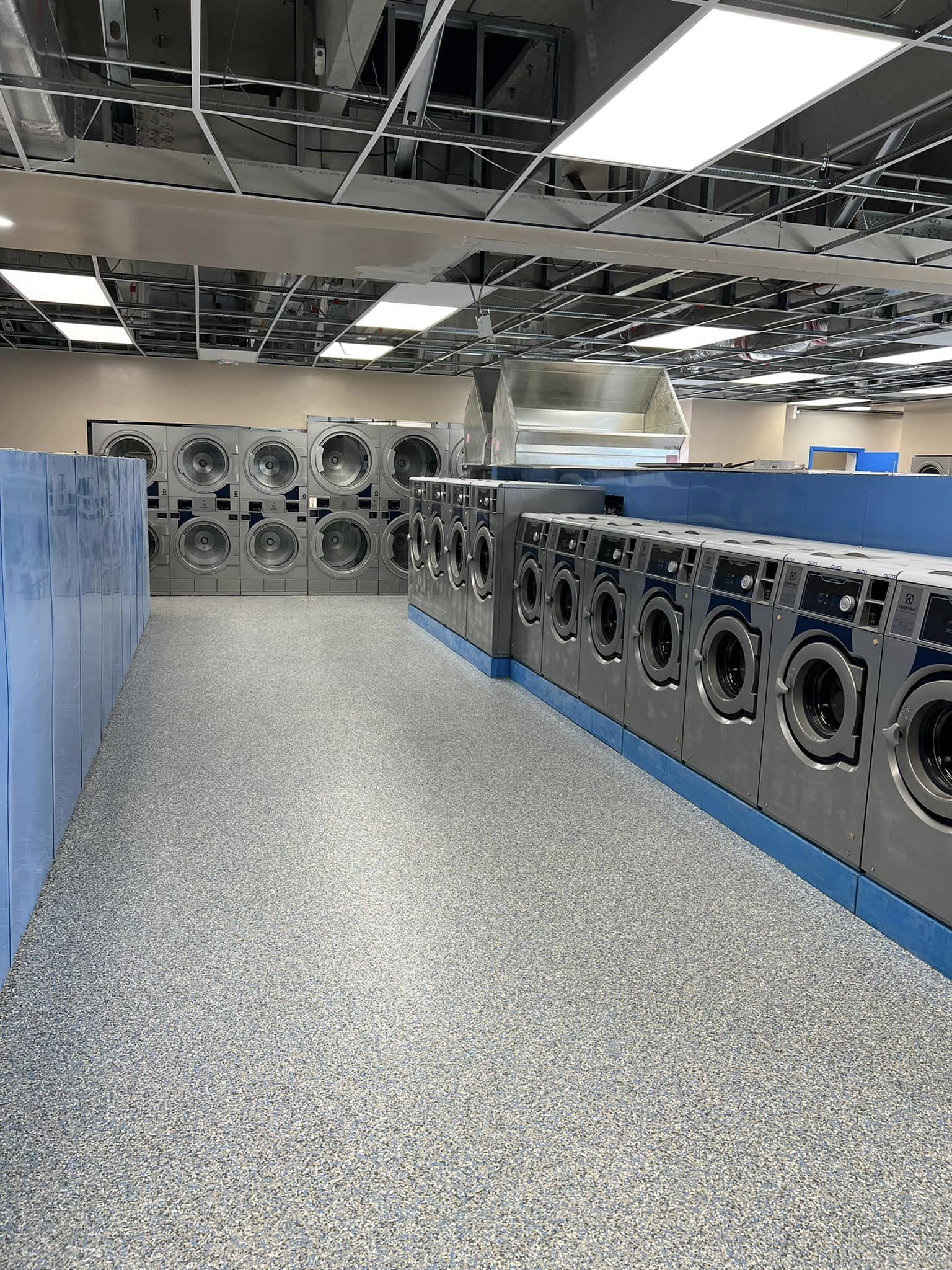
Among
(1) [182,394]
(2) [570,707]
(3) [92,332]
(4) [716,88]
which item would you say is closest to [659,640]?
(2) [570,707]

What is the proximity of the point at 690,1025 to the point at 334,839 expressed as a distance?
171cm

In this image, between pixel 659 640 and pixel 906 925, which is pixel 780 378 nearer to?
pixel 659 640

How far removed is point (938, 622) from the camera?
269cm

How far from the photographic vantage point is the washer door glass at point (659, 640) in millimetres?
4215

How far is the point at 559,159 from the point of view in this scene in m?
5.13

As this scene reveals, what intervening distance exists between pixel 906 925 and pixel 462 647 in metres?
4.83

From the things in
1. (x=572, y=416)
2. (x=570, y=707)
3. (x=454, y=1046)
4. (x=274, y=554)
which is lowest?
(x=454, y=1046)

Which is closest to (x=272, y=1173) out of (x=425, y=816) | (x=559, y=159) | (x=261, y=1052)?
(x=261, y=1052)

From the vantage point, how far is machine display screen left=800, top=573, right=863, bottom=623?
10.1 ft

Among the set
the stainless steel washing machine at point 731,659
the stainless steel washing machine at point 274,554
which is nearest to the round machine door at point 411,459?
the stainless steel washing machine at point 274,554

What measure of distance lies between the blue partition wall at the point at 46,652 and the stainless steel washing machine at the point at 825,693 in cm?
270

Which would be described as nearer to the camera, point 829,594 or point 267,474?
point 829,594

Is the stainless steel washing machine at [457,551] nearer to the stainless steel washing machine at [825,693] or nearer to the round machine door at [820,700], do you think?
the stainless steel washing machine at [825,693]

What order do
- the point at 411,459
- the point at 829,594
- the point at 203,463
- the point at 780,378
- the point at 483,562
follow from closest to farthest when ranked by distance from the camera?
the point at 829,594, the point at 483,562, the point at 203,463, the point at 411,459, the point at 780,378
